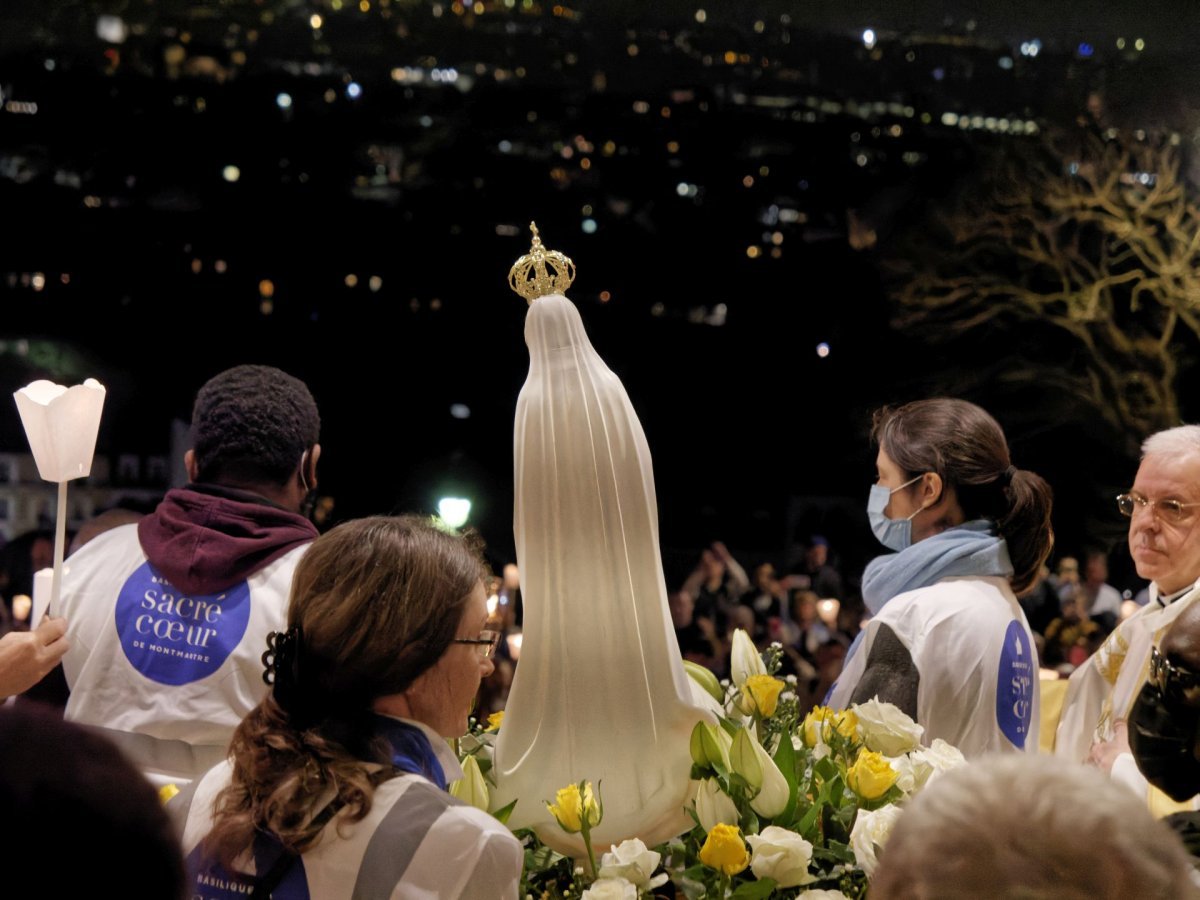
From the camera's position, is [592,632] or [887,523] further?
[887,523]

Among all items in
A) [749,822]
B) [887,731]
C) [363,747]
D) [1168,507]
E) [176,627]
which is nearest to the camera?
[363,747]

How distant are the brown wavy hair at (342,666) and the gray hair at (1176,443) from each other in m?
1.98

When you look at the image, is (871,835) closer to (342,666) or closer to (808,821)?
(808,821)

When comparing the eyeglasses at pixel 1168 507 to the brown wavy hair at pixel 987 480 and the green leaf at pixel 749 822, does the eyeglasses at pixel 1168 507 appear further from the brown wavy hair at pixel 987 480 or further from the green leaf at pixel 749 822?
the green leaf at pixel 749 822

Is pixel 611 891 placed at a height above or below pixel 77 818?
below

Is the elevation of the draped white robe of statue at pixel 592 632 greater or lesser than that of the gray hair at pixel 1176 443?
lesser

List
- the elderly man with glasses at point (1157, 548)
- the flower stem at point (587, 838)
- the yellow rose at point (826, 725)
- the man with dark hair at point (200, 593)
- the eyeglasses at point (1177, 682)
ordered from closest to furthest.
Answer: the eyeglasses at point (1177, 682)
the flower stem at point (587, 838)
the yellow rose at point (826, 725)
the man with dark hair at point (200, 593)
the elderly man with glasses at point (1157, 548)

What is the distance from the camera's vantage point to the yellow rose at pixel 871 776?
1.56 meters

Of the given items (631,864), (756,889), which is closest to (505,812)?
(631,864)

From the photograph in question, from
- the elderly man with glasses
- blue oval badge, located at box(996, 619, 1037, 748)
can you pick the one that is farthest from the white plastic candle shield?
the elderly man with glasses

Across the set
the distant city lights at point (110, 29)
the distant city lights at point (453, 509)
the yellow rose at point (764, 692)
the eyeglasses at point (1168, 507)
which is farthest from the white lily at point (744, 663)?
the distant city lights at point (110, 29)

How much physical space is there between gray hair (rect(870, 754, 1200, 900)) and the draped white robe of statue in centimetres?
75

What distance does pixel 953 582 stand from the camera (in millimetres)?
2369

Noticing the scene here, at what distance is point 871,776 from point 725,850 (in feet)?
0.71
